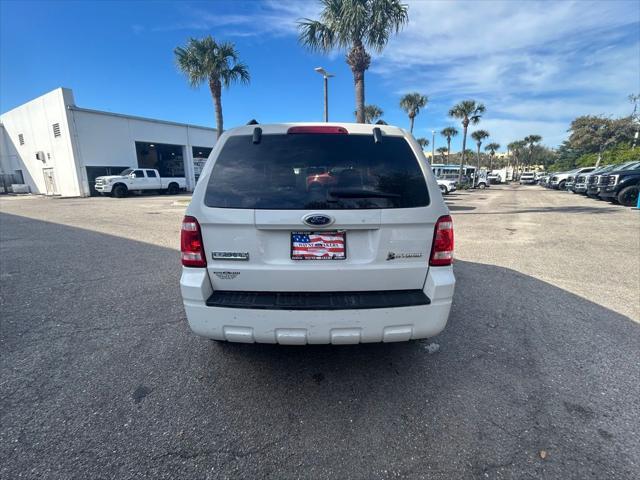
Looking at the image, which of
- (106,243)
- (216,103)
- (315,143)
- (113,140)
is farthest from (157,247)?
(113,140)

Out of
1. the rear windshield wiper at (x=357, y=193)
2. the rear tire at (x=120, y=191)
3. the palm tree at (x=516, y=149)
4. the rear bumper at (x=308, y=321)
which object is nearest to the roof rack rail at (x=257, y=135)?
the rear windshield wiper at (x=357, y=193)

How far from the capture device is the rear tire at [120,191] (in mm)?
23656

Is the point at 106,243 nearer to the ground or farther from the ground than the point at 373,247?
nearer to the ground

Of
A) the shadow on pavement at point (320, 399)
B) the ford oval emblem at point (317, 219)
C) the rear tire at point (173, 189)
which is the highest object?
the ford oval emblem at point (317, 219)

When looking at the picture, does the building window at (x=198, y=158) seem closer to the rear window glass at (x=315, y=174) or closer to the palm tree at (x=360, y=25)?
the palm tree at (x=360, y=25)

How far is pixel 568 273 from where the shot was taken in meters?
5.41

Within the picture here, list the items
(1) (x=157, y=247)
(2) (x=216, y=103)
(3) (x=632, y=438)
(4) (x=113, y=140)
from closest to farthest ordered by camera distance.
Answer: (3) (x=632, y=438) → (1) (x=157, y=247) → (2) (x=216, y=103) → (4) (x=113, y=140)

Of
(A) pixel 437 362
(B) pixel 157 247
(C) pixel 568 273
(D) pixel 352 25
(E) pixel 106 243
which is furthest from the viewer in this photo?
(D) pixel 352 25

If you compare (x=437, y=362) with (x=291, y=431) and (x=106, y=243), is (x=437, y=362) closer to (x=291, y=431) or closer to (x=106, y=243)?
(x=291, y=431)

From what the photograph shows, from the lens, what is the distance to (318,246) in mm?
2312

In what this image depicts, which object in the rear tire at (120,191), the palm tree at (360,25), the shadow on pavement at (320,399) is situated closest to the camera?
the shadow on pavement at (320,399)

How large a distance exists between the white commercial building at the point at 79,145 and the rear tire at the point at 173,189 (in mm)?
3897

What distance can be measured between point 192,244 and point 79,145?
2969 centimetres

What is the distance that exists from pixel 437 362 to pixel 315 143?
2.19 m
